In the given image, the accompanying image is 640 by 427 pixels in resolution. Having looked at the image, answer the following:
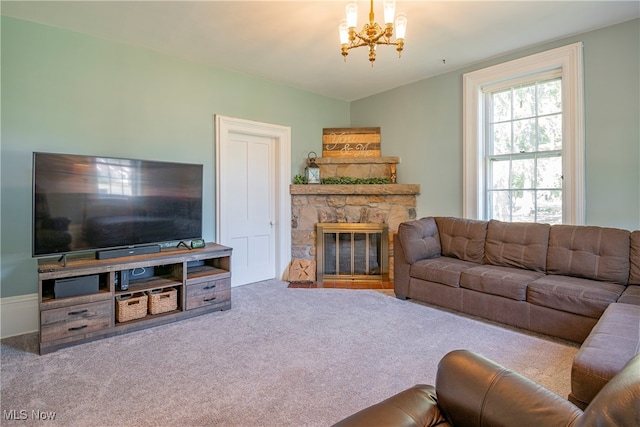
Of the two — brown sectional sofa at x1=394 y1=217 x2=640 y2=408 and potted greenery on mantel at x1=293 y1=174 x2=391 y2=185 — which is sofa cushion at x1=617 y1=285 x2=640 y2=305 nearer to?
brown sectional sofa at x1=394 y1=217 x2=640 y2=408

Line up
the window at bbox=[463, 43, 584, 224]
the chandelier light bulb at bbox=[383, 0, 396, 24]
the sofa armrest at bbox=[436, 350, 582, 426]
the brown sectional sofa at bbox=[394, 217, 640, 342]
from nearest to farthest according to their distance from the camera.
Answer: the sofa armrest at bbox=[436, 350, 582, 426] → the chandelier light bulb at bbox=[383, 0, 396, 24] → the brown sectional sofa at bbox=[394, 217, 640, 342] → the window at bbox=[463, 43, 584, 224]

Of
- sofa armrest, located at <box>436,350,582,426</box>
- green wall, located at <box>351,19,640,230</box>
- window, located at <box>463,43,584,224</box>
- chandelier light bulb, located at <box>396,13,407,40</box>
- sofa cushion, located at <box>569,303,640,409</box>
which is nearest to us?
sofa armrest, located at <box>436,350,582,426</box>

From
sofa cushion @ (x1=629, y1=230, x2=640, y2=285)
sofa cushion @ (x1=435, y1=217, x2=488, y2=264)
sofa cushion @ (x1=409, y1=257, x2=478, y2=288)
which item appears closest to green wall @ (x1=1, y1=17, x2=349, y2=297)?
sofa cushion @ (x1=409, y1=257, x2=478, y2=288)

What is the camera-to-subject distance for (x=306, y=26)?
3051 millimetres

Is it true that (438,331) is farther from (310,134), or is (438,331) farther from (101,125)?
(101,125)

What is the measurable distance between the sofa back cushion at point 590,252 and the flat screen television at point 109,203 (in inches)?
141

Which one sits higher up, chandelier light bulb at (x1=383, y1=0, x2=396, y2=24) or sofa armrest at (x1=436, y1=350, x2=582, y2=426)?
chandelier light bulb at (x1=383, y1=0, x2=396, y2=24)

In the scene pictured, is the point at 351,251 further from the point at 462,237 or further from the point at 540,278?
the point at 540,278

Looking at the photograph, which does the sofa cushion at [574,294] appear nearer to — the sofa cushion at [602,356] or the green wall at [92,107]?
the sofa cushion at [602,356]

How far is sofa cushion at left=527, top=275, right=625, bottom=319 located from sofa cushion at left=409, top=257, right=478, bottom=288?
0.66 metres

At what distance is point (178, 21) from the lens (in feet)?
9.71

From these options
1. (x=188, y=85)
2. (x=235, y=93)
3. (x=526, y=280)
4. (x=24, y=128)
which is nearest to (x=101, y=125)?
(x=24, y=128)

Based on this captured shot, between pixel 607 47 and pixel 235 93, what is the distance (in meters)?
3.96

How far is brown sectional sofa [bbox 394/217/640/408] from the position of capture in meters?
1.90
